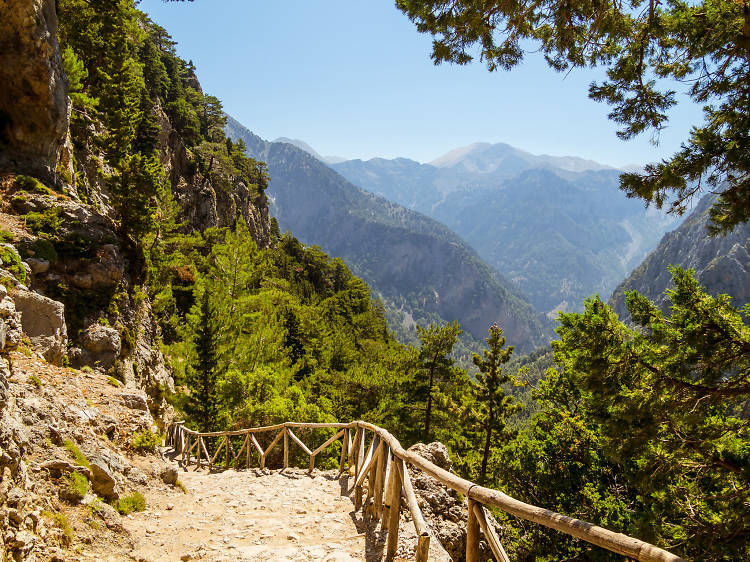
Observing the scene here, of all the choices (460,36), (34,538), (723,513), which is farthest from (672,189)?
(34,538)

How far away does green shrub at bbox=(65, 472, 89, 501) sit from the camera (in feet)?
15.8

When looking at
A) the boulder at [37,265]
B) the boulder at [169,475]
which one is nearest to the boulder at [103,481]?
the boulder at [169,475]

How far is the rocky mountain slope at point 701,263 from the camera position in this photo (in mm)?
121750

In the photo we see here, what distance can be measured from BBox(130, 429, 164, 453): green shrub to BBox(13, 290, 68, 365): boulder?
2.90 m

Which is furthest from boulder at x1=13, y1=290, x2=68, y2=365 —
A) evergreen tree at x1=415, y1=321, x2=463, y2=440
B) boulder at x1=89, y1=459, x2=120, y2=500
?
evergreen tree at x1=415, y1=321, x2=463, y2=440

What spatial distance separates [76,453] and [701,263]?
186 m

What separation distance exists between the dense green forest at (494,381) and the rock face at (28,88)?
2938mm

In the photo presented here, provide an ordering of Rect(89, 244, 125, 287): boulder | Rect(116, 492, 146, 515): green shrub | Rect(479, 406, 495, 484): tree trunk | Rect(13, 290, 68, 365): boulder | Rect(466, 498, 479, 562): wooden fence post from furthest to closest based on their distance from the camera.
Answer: Rect(479, 406, 495, 484): tree trunk, Rect(89, 244, 125, 287): boulder, Rect(13, 290, 68, 365): boulder, Rect(116, 492, 146, 515): green shrub, Rect(466, 498, 479, 562): wooden fence post

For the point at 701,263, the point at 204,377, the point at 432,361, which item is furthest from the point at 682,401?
the point at 701,263

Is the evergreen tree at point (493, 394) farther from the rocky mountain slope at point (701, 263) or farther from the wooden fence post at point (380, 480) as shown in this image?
the rocky mountain slope at point (701, 263)

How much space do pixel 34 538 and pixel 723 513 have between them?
9.12m

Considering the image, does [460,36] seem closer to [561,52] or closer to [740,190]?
[561,52]

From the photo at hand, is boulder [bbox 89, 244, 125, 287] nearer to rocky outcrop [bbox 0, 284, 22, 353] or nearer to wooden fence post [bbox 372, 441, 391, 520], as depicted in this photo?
rocky outcrop [bbox 0, 284, 22, 353]

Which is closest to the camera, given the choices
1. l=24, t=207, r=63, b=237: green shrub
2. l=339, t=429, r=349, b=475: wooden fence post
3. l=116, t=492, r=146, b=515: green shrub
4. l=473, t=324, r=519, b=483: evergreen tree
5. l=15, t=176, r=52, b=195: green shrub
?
l=116, t=492, r=146, b=515: green shrub
